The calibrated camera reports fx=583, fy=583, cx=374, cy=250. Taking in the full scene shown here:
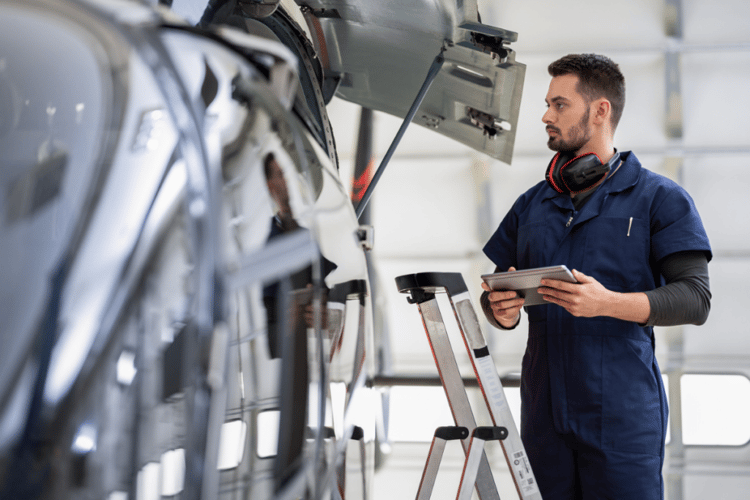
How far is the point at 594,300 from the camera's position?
54.1 inches

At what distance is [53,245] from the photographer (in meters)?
0.58

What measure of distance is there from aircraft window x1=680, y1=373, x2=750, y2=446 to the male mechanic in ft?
10.1

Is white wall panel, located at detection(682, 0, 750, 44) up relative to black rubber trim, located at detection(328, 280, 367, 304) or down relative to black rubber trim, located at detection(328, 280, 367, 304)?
up

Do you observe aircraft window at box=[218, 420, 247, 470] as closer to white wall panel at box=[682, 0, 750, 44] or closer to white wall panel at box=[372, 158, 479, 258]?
white wall panel at box=[372, 158, 479, 258]

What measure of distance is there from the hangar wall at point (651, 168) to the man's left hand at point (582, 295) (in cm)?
300

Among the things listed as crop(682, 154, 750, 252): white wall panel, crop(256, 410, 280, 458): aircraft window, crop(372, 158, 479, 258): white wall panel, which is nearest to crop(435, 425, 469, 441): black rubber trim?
crop(256, 410, 280, 458): aircraft window

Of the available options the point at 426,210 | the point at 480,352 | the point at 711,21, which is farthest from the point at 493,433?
the point at 711,21

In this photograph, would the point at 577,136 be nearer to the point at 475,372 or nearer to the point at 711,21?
the point at 475,372

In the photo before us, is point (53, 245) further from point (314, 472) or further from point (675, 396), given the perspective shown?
point (675, 396)

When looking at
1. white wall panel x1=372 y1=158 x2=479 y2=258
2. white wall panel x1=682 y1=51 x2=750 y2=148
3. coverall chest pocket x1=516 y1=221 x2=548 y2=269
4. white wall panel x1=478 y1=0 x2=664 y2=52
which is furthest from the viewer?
white wall panel x1=372 y1=158 x2=479 y2=258

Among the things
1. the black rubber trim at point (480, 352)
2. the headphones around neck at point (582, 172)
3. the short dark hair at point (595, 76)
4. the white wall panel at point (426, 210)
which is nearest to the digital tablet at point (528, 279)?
the black rubber trim at point (480, 352)

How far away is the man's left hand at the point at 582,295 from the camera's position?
4.48 feet

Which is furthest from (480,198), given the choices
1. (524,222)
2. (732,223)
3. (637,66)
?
(524,222)

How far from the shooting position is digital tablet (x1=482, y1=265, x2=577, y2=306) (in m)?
1.34
